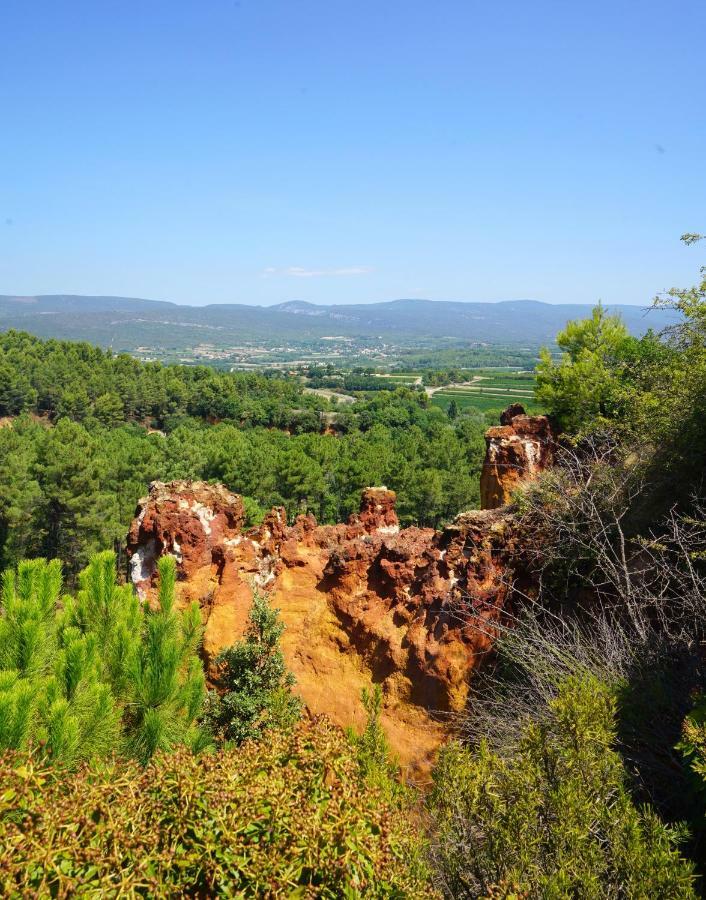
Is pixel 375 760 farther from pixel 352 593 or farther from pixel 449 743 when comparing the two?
pixel 352 593

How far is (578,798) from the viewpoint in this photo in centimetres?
436

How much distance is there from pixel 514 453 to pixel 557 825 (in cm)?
1204

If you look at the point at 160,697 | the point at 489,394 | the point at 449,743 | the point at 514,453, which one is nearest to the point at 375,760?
the point at 449,743

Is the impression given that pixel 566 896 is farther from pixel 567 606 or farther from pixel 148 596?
pixel 148 596

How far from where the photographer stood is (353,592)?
416 inches

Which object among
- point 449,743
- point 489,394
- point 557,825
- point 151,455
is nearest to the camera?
point 557,825

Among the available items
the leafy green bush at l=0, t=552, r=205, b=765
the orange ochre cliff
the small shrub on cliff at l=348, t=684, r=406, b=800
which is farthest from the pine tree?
the orange ochre cliff

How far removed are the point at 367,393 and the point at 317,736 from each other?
126199 mm

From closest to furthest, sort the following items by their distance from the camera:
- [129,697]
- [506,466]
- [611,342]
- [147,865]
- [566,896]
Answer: [147,865] < [566,896] < [129,697] < [506,466] < [611,342]

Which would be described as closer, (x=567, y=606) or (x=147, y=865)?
(x=147, y=865)

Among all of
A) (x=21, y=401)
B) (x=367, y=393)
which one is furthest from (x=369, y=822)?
(x=367, y=393)

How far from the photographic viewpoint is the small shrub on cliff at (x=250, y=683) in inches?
314

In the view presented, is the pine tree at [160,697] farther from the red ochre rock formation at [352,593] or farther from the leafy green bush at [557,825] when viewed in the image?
the leafy green bush at [557,825]

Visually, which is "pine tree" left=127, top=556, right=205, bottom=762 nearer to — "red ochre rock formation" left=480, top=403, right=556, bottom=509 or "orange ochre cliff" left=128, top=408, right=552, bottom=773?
"orange ochre cliff" left=128, top=408, right=552, bottom=773
